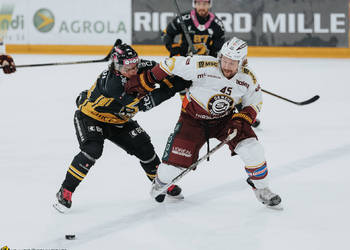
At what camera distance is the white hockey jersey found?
11.0 ft

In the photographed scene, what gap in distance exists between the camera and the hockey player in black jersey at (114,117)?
3426mm

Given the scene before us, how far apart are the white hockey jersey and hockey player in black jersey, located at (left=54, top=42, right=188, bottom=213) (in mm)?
116

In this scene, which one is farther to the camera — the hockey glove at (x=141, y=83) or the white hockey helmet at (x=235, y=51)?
the hockey glove at (x=141, y=83)

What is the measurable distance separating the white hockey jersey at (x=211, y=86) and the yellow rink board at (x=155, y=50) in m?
6.22

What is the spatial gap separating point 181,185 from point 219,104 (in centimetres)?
76

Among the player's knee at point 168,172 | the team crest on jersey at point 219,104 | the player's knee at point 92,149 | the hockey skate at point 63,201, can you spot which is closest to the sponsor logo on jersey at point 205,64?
the team crest on jersey at point 219,104

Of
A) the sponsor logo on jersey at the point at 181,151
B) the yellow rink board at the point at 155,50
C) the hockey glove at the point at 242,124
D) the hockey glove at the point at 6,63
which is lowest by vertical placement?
the yellow rink board at the point at 155,50

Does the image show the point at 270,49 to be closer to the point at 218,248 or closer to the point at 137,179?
the point at 137,179

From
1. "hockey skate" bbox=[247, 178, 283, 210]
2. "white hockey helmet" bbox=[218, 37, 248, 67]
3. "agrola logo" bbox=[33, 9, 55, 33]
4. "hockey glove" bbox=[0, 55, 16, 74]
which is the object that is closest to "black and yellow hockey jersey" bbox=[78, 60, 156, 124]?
"white hockey helmet" bbox=[218, 37, 248, 67]

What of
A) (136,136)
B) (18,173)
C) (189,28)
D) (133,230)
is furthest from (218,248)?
(189,28)

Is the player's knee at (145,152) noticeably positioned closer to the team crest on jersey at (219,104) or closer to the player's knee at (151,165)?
the player's knee at (151,165)

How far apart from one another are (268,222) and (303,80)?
4.93m

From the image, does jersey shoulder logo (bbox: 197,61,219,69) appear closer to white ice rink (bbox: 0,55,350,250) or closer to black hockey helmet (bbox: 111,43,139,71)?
black hockey helmet (bbox: 111,43,139,71)

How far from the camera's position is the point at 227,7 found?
959 centimetres
